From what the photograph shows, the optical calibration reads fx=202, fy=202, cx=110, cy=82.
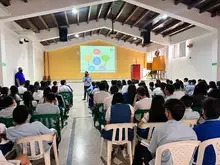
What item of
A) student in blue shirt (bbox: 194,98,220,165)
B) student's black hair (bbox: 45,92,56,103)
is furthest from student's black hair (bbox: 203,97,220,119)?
student's black hair (bbox: 45,92,56,103)

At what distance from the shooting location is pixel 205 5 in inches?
A: 277

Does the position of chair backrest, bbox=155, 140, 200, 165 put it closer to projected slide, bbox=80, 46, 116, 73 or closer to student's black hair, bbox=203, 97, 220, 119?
student's black hair, bbox=203, 97, 220, 119

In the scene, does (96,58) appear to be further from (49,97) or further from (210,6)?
(49,97)

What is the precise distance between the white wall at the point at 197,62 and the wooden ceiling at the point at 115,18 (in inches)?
42.3

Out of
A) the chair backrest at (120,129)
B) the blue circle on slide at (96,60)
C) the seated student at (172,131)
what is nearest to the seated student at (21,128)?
the chair backrest at (120,129)

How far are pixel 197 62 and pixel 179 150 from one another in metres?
8.64

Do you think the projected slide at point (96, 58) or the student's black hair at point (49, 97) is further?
the projected slide at point (96, 58)

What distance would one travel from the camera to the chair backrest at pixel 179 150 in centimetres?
162

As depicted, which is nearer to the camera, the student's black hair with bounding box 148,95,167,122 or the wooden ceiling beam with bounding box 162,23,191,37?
the student's black hair with bounding box 148,95,167,122

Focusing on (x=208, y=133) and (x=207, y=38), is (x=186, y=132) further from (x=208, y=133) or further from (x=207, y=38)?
(x=207, y=38)

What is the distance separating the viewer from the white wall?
28.1ft

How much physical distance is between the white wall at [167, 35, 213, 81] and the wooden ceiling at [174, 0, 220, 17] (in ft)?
4.51

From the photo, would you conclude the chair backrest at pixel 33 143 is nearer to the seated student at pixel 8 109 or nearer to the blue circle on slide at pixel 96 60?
the seated student at pixel 8 109

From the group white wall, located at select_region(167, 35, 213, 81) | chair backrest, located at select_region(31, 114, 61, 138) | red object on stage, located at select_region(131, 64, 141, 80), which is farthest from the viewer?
red object on stage, located at select_region(131, 64, 141, 80)
